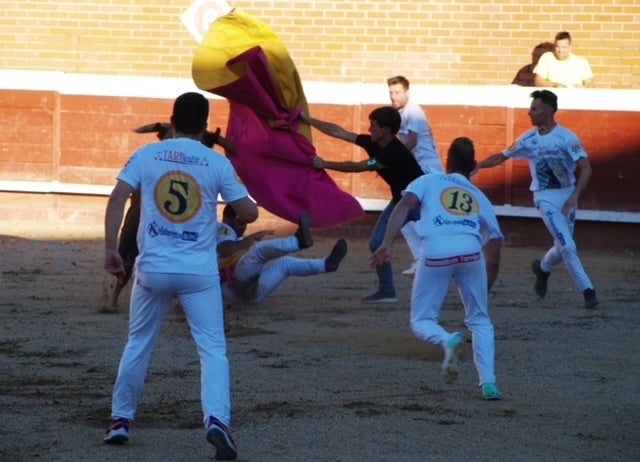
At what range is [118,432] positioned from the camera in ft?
18.7

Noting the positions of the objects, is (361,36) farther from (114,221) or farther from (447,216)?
(114,221)

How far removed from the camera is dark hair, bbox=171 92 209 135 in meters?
5.54

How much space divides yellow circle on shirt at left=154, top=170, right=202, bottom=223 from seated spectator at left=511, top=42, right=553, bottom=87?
453 inches

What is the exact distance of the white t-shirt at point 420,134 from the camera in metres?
11.5

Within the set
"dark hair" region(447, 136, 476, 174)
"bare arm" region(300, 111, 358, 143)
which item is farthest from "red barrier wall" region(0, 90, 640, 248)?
"dark hair" region(447, 136, 476, 174)

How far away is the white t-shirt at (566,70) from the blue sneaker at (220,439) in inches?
438

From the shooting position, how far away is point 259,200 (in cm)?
996

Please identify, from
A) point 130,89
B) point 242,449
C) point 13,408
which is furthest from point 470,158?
point 130,89

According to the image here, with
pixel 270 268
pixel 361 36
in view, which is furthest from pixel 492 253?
pixel 361 36

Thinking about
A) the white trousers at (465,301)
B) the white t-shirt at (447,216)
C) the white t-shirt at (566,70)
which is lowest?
the white trousers at (465,301)

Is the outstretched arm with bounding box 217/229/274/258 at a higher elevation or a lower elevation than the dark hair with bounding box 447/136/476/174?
lower

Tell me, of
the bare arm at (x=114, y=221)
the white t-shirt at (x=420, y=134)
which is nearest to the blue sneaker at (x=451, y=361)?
the bare arm at (x=114, y=221)

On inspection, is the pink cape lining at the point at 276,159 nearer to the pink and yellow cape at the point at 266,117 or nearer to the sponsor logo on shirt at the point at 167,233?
the pink and yellow cape at the point at 266,117

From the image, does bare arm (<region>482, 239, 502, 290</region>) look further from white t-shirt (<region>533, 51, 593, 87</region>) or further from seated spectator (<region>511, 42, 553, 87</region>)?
seated spectator (<region>511, 42, 553, 87</region>)
